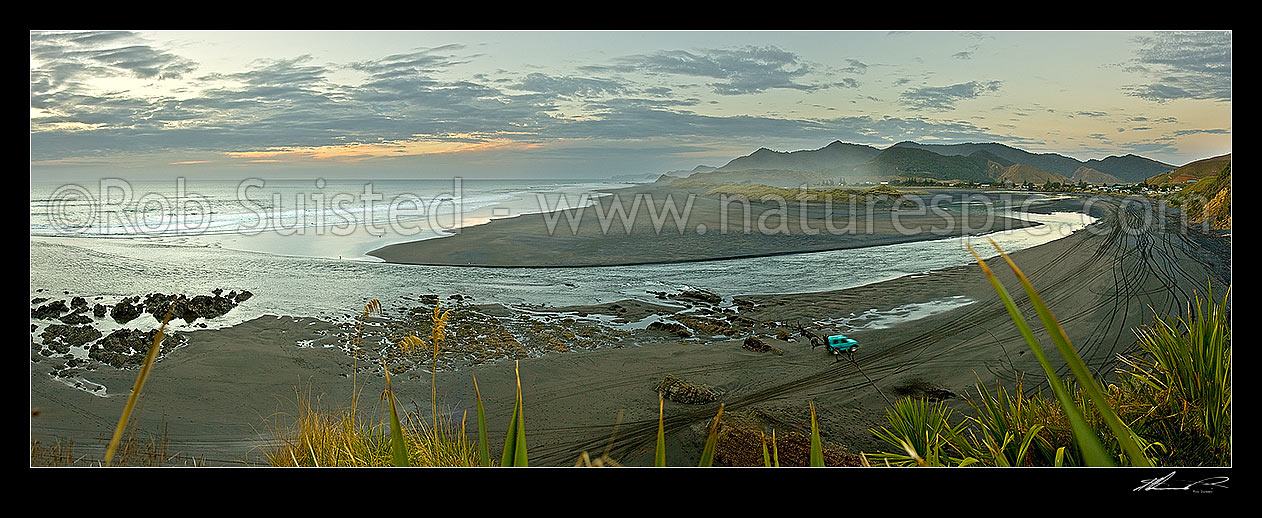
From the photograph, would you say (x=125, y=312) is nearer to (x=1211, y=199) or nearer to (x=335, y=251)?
(x=335, y=251)

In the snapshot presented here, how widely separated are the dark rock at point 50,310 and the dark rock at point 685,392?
2428 millimetres

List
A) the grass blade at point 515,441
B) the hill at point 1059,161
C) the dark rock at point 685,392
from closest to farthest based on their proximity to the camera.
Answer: the grass blade at point 515,441 → the dark rock at point 685,392 → the hill at point 1059,161

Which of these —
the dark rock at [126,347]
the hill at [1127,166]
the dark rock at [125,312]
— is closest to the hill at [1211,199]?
the hill at [1127,166]

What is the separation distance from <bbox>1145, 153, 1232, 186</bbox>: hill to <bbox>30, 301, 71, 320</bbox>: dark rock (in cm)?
451

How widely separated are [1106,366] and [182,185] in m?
3.84

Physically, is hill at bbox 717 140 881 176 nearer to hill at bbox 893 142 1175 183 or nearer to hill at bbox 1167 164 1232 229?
hill at bbox 893 142 1175 183

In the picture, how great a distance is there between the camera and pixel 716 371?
10.0 ft

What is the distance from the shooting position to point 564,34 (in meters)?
3.12

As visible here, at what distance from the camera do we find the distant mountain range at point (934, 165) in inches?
127

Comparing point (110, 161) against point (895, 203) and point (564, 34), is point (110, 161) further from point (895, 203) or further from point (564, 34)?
point (895, 203)

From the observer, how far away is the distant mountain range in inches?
127

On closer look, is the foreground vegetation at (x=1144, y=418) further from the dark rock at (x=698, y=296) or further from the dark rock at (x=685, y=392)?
the dark rock at (x=698, y=296)

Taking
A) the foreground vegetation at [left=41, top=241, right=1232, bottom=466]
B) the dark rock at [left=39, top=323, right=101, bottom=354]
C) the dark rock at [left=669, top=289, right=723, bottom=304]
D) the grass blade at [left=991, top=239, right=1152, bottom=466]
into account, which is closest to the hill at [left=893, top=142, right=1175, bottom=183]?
the foreground vegetation at [left=41, top=241, right=1232, bottom=466]

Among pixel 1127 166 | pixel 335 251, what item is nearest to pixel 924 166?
pixel 1127 166
